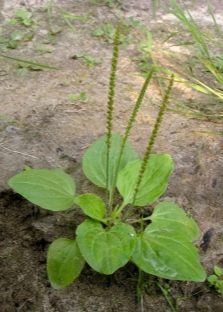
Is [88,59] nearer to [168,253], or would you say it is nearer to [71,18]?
[71,18]

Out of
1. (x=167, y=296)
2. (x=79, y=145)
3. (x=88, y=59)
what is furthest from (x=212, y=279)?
(x=88, y=59)

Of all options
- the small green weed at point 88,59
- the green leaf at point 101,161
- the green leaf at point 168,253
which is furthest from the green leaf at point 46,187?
the small green weed at point 88,59

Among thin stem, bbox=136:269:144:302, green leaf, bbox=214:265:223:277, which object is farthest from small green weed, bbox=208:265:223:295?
thin stem, bbox=136:269:144:302

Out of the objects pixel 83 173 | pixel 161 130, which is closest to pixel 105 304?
pixel 83 173

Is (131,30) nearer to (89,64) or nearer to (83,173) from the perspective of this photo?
(89,64)

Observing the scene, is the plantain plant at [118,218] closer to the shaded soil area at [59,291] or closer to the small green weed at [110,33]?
the shaded soil area at [59,291]
